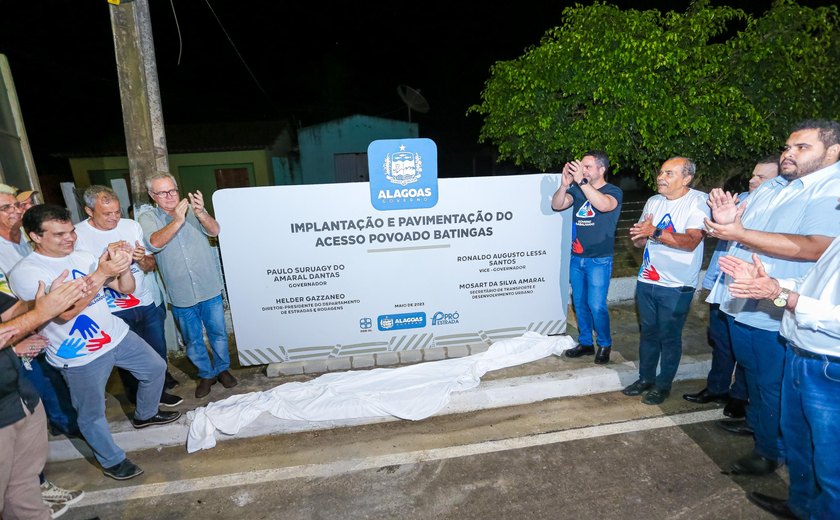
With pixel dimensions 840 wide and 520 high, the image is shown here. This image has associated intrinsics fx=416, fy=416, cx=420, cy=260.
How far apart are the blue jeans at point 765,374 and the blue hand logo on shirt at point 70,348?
175 inches

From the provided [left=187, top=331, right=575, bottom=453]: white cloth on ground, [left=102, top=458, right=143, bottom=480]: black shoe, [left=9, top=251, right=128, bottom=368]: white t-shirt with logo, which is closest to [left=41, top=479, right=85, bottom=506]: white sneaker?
[left=102, top=458, right=143, bottom=480]: black shoe

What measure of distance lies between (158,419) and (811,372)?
4462 mm

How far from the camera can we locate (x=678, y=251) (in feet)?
11.0

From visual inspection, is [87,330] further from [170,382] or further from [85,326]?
[170,382]

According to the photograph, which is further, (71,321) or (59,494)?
(59,494)

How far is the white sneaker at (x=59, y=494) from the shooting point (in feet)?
9.32

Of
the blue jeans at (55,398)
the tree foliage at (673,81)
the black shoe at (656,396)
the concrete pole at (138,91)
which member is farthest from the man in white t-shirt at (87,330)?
the tree foliage at (673,81)

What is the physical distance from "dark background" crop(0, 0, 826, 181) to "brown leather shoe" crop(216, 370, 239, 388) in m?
16.8

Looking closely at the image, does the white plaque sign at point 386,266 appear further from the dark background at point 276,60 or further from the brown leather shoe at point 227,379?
the dark background at point 276,60

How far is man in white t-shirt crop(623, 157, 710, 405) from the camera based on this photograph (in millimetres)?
3330

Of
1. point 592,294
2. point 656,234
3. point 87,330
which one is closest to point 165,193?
point 87,330

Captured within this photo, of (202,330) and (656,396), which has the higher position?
(202,330)

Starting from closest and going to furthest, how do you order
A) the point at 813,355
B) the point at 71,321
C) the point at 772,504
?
the point at 813,355, the point at 772,504, the point at 71,321

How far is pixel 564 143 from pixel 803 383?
4.25 meters
